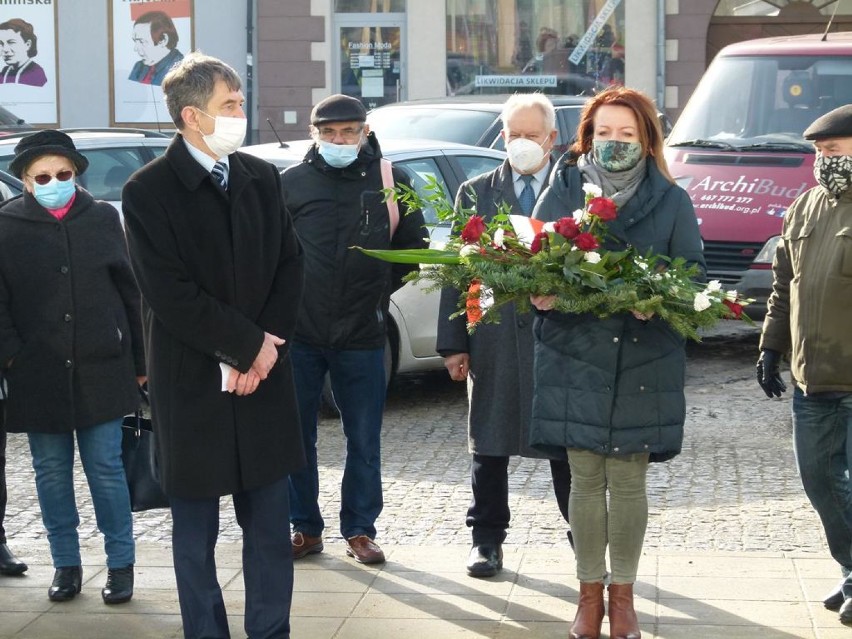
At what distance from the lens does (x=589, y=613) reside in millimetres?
5035

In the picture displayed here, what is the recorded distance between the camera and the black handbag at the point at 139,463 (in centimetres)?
576

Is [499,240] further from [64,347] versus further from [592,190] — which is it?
[64,347]

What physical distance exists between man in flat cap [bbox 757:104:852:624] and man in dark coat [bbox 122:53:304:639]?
5.93ft

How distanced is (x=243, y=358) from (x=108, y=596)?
5.08ft

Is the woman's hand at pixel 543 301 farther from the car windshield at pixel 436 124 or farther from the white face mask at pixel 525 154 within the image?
the car windshield at pixel 436 124

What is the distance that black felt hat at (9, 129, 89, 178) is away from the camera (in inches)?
222

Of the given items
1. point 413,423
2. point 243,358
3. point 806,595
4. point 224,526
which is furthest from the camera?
point 413,423

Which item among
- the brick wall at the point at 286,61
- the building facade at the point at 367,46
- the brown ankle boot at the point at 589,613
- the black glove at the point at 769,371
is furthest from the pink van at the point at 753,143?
the brick wall at the point at 286,61

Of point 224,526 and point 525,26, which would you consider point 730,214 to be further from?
point 525,26

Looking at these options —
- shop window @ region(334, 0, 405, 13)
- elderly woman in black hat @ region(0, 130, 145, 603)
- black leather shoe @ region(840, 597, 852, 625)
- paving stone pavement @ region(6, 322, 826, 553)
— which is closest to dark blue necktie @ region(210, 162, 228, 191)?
elderly woman in black hat @ region(0, 130, 145, 603)

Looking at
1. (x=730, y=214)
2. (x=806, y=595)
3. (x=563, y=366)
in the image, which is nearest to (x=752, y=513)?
(x=806, y=595)

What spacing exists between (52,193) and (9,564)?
1502 mm

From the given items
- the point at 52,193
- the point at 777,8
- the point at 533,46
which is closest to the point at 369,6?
the point at 533,46

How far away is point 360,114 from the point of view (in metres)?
6.14
